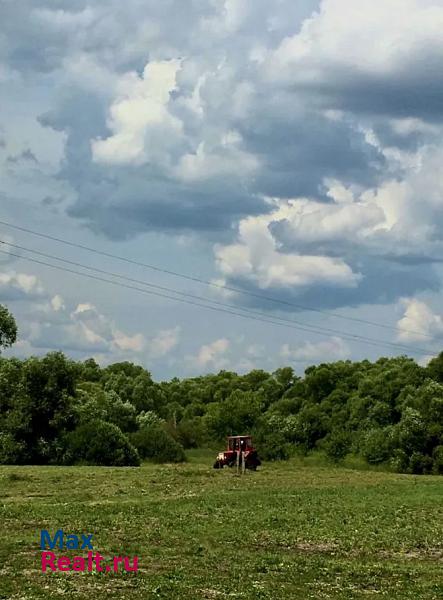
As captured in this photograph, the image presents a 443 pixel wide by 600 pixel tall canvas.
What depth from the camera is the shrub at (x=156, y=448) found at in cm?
7876

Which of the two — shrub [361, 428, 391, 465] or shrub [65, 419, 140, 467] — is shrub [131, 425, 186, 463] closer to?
shrub [65, 419, 140, 467]

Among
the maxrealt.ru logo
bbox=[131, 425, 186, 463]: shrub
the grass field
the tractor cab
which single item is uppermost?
the tractor cab

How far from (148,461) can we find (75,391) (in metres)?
9.53

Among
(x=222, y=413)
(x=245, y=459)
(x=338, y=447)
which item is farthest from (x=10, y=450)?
(x=338, y=447)

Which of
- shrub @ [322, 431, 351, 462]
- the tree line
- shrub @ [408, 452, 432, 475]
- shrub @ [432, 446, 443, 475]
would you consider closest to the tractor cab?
the tree line

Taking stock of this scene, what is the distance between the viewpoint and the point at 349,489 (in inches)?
1884

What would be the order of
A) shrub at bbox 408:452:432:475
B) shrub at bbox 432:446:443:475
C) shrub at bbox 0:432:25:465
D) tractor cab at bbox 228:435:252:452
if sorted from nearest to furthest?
tractor cab at bbox 228:435:252:452 < shrub at bbox 0:432:25:465 < shrub at bbox 432:446:443:475 < shrub at bbox 408:452:432:475

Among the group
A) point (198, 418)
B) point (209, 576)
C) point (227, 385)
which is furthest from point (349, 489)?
point (227, 385)

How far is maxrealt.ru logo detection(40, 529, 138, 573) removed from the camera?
22.0 metres

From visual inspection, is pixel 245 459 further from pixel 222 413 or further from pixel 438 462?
pixel 222 413

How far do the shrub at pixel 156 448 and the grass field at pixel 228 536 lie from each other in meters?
29.3

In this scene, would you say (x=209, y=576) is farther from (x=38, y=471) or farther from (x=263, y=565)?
(x=38, y=471)

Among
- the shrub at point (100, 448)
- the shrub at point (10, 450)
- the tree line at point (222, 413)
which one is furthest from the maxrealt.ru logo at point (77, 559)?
the shrub at point (10, 450)

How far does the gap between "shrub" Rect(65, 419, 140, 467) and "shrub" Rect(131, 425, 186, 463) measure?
768cm
